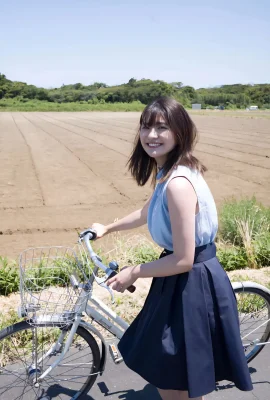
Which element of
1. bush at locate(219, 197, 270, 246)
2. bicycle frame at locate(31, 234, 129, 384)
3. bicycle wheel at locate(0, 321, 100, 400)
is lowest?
bicycle wheel at locate(0, 321, 100, 400)

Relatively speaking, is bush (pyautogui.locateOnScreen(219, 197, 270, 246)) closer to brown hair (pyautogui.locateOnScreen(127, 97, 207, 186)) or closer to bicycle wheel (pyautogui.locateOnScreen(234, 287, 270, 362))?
bicycle wheel (pyautogui.locateOnScreen(234, 287, 270, 362))

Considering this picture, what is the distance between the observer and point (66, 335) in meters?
2.36

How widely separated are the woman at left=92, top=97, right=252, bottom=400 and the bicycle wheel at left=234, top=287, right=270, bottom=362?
74 cm

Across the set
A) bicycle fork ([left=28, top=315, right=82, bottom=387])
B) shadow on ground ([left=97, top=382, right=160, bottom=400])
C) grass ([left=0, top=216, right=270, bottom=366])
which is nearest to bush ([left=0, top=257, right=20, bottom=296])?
grass ([left=0, top=216, right=270, bottom=366])

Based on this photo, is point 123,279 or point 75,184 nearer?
point 123,279

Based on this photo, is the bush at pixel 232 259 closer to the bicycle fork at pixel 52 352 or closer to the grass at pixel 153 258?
the grass at pixel 153 258

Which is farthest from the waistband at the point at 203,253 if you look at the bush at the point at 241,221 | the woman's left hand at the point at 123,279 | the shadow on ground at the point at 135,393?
the bush at the point at 241,221

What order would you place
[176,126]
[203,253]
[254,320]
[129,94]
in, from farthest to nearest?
[129,94], [254,320], [203,253], [176,126]

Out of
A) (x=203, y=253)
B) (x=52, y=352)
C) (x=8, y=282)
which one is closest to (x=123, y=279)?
(x=203, y=253)

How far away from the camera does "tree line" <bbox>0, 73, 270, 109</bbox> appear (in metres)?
96.3

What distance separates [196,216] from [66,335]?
987 millimetres

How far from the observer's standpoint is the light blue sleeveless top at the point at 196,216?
186 cm

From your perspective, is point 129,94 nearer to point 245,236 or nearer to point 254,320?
point 245,236

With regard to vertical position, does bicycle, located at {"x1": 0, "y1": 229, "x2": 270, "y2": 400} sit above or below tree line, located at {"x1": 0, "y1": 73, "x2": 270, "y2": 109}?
below
